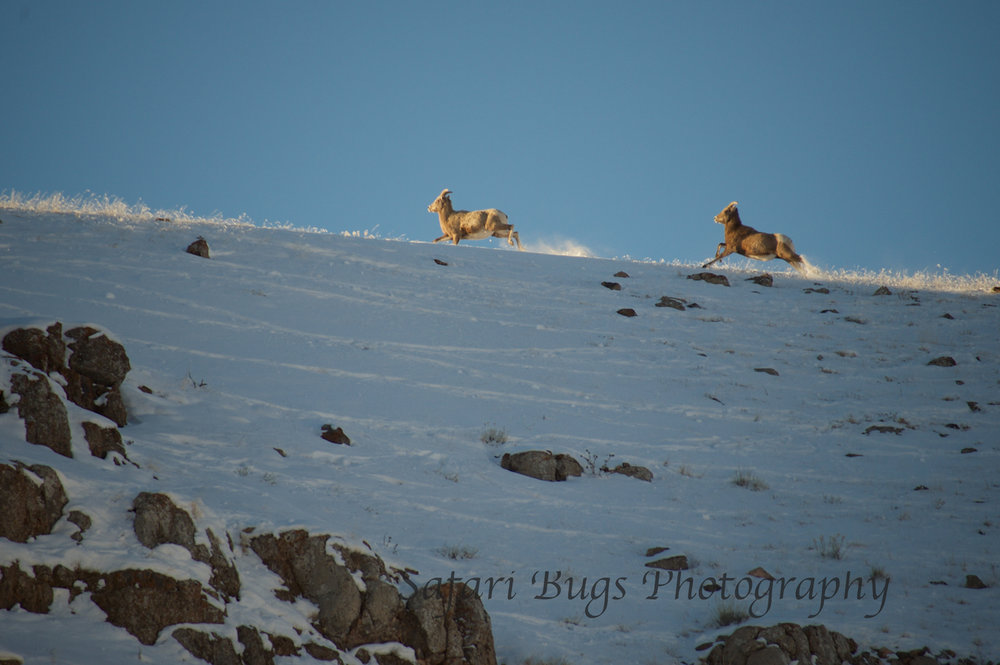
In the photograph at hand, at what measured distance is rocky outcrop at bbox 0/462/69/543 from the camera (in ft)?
10.6

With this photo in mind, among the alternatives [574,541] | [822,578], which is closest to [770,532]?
[822,578]

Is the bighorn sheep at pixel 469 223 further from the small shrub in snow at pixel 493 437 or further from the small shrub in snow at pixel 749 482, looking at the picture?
the small shrub in snow at pixel 749 482

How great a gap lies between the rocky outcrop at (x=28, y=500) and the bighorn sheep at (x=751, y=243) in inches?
866

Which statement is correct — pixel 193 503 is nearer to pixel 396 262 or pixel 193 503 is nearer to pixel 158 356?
pixel 158 356

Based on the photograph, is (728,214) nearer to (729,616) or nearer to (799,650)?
(729,616)

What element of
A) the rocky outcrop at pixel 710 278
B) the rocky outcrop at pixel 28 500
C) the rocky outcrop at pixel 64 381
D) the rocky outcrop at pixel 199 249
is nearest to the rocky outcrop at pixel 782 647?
the rocky outcrop at pixel 28 500

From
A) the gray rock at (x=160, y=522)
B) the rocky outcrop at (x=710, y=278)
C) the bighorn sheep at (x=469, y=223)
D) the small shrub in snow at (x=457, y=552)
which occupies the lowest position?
the small shrub in snow at (x=457, y=552)

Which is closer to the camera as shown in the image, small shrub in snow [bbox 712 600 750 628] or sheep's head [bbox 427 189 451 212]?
small shrub in snow [bbox 712 600 750 628]

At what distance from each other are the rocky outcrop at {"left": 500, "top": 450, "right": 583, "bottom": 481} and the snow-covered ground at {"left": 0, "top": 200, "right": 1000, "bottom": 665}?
0.23 m

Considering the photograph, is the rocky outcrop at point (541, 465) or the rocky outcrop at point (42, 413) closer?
the rocky outcrop at point (42, 413)

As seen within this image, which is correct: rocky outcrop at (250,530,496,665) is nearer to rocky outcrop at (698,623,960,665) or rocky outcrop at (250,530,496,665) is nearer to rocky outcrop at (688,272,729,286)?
rocky outcrop at (698,623,960,665)

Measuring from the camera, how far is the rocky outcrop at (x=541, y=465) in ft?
26.8

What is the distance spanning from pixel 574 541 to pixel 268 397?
4753 millimetres

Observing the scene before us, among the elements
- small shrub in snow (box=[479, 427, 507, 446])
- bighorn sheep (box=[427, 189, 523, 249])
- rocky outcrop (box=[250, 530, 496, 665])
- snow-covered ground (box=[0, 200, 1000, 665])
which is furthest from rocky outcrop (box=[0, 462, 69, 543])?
bighorn sheep (box=[427, 189, 523, 249])
